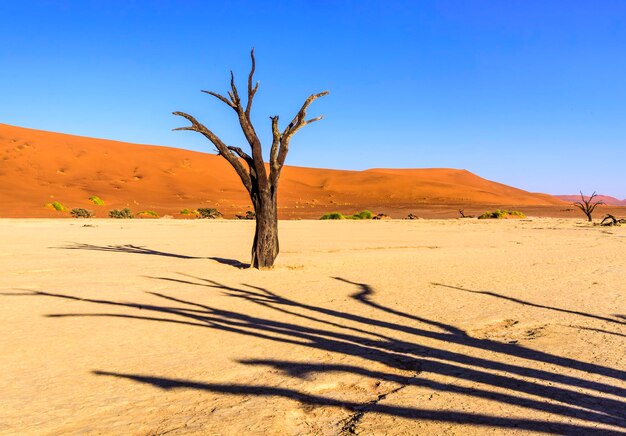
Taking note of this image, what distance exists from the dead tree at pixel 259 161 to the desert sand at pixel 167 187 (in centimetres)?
2612

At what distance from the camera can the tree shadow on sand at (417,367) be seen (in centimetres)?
357

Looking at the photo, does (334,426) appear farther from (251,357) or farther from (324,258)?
(324,258)

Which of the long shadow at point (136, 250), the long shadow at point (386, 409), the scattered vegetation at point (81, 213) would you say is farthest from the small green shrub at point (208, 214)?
the long shadow at point (386, 409)

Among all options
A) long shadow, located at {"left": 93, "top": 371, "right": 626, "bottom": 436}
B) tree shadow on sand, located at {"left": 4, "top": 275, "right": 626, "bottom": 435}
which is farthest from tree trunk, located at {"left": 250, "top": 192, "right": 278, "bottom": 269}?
long shadow, located at {"left": 93, "top": 371, "right": 626, "bottom": 436}

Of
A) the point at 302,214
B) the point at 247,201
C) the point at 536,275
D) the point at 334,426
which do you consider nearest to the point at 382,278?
the point at 536,275

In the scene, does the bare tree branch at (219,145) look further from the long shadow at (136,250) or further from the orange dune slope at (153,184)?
the orange dune slope at (153,184)

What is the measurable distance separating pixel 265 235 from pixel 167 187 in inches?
2050

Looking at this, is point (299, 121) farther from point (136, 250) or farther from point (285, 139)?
point (136, 250)

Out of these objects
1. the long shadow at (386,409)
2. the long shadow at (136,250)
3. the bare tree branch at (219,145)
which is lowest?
the long shadow at (386,409)

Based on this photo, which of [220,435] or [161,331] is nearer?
[220,435]

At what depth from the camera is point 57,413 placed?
3.64m

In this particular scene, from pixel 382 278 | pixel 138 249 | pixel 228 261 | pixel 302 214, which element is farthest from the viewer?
pixel 302 214

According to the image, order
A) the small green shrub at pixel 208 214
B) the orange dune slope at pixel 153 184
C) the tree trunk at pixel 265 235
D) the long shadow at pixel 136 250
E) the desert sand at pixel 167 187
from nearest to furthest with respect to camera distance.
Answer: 1. the tree trunk at pixel 265 235
2. the long shadow at pixel 136 250
3. the small green shrub at pixel 208 214
4. the desert sand at pixel 167 187
5. the orange dune slope at pixel 153 184

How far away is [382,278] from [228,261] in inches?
169
